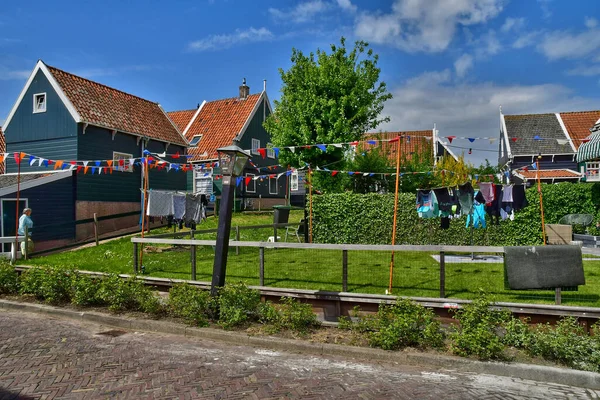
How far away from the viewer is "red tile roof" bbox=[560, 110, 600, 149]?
31.5m

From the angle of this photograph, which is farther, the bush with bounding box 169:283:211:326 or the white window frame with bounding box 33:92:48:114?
the white window frame with bounding box 33:92:48:114

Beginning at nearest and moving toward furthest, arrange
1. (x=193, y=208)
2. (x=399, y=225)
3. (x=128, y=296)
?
(x=128, y=296), (x=193, y=208), (x=399, y=225)

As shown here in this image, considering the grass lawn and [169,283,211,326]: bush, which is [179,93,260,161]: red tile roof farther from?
[169,283,211,326]: bush

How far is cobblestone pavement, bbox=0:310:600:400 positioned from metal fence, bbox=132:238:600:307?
204 cm

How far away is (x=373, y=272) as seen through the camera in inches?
353

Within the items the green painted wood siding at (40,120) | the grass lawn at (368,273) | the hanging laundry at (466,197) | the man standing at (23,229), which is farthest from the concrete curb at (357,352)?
the green painted wood siding at (40,120)

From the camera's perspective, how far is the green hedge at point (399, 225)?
1448 cm

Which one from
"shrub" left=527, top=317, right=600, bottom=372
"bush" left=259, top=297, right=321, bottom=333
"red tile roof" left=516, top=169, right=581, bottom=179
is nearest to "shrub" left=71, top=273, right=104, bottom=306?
"bush" left=259, top=297, right=321, bottom=333

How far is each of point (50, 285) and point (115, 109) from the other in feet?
50.6

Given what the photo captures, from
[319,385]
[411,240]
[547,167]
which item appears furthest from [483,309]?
[547,167]

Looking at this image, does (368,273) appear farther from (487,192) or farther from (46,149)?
(46,149)

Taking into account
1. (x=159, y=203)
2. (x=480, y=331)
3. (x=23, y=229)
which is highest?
(x=159, y=203)

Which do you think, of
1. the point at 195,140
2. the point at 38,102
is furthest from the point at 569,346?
the point at 195,140

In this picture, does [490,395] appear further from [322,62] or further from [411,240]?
[322,62]
